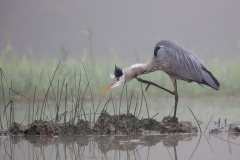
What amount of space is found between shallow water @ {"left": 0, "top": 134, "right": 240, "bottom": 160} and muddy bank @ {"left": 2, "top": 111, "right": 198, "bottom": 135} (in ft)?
0.42

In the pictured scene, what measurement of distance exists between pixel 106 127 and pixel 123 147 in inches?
32.8

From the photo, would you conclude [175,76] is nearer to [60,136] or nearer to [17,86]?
[60,136]

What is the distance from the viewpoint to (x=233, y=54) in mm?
14258

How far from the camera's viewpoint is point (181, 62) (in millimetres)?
7879

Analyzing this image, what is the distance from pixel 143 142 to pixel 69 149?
0.83 m

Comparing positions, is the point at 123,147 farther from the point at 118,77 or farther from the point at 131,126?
the point at 118,77

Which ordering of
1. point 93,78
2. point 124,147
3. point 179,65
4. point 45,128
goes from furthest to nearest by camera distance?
point 93,78, point 179,65, point 45,128, point 124,147

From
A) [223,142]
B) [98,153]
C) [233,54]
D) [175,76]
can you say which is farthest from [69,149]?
[233,54]

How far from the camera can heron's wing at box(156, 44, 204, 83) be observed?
25.7ft

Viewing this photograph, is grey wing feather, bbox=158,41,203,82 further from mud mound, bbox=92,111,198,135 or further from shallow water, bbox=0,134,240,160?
shallow water, bbox=0,134,240,160

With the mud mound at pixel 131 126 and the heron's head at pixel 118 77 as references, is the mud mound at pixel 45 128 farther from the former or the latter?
the heron's head at pixel 118 77

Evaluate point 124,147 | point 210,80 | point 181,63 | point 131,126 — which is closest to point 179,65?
point 181,63

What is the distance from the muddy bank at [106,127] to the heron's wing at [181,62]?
0.70 meters

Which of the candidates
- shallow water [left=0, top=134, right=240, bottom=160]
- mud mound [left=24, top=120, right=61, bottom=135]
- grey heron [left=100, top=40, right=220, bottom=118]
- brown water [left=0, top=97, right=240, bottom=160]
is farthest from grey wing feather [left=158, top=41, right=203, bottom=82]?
mud mound [left=24, top=120, right=61, bottom=135]
